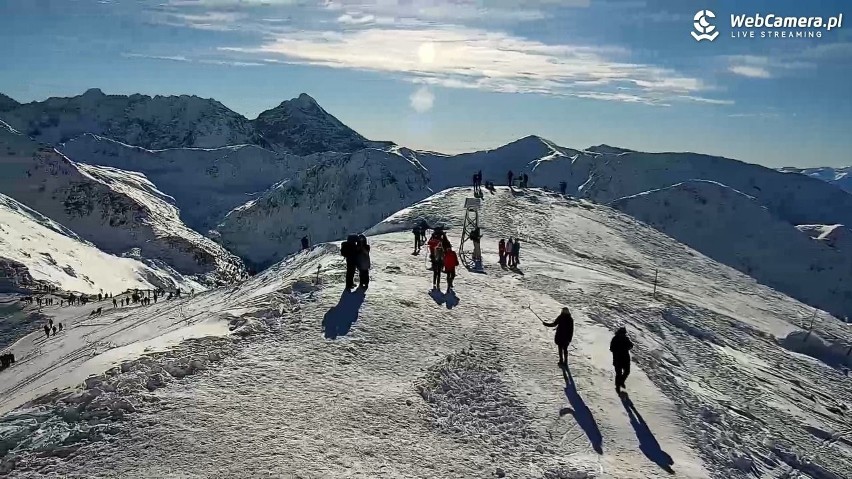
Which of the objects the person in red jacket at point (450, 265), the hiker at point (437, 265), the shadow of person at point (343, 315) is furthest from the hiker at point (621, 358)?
the hiker at point (437, 265)

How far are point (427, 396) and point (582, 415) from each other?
343 cm

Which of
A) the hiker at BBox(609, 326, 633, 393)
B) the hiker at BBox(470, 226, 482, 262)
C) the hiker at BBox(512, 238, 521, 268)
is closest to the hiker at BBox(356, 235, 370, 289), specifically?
the hiker at BBox(609, 326, 633, 393)

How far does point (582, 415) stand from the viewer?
43.9 ft

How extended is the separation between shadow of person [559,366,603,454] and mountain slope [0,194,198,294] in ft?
245

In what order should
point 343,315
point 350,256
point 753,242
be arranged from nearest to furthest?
point 343,315 → point 350,256 → point 753,242

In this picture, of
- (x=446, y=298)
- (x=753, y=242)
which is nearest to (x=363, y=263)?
(x=446, y=298)

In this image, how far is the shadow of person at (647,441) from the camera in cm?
1202

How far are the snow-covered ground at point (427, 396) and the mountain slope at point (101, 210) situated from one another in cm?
11943

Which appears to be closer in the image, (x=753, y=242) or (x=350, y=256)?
(x=350, y=256)

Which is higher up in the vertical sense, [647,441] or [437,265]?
[437,265]

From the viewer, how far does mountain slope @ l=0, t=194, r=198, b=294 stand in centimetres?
7631

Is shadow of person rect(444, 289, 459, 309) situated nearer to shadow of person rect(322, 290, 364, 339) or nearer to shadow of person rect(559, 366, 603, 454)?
shadow of person rect(322, 290, 364, 339)

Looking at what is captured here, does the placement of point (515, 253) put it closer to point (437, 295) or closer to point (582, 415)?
point (437, 295)

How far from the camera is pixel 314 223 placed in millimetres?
197125
